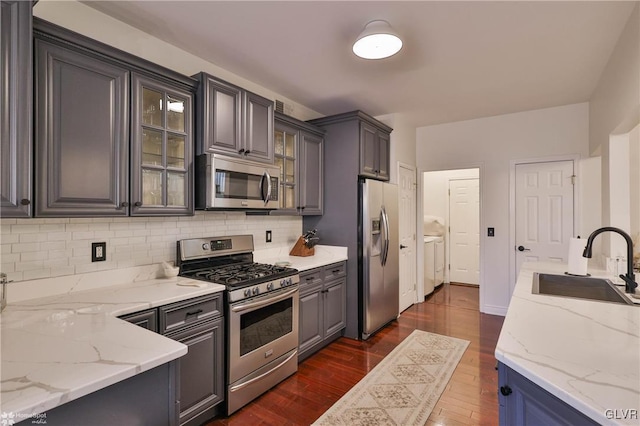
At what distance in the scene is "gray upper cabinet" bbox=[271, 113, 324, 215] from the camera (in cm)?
315

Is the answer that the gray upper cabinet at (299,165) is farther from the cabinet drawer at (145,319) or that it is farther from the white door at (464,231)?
the white door at (464,231)

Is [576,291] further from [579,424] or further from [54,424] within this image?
[54,424]

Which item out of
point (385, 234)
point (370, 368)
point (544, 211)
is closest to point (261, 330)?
point (370, 368)

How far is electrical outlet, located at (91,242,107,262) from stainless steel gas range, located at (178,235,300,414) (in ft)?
1.63

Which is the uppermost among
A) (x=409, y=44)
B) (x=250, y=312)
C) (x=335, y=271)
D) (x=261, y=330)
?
(x=409, y=44)

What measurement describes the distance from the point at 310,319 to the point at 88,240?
1875 millimetres

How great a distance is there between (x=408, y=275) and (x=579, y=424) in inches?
149

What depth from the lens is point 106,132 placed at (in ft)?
5.99

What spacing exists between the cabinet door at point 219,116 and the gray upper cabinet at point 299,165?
1.93ft

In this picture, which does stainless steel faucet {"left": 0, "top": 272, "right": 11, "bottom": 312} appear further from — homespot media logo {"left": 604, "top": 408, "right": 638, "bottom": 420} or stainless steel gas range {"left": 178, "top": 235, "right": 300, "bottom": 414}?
homespot media logo {"left": 604, "top": 408, "right": 638, "bottom": 420}

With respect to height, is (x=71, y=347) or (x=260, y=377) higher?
(x=71, y=347)

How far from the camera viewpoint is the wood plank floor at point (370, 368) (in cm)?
212

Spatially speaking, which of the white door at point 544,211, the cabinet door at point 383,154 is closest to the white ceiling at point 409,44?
the cabinet door at point 383,154

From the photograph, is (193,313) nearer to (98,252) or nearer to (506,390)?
(98,252)
